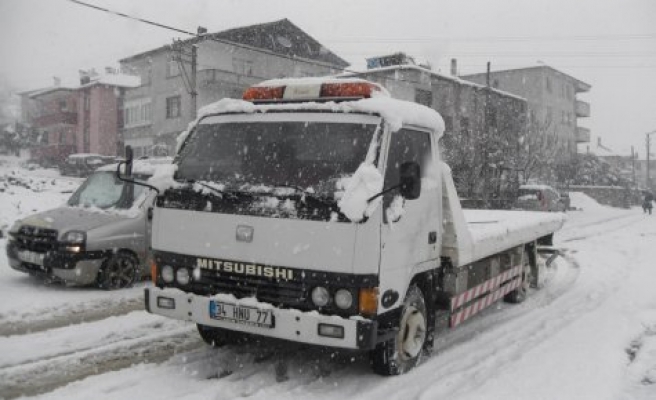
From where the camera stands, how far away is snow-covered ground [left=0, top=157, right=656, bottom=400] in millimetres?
5062

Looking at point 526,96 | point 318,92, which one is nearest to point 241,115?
point 318,92

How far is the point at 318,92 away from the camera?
18.6ft

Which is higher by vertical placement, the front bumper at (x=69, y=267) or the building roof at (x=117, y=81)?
the building roof at (x=117, y=81)

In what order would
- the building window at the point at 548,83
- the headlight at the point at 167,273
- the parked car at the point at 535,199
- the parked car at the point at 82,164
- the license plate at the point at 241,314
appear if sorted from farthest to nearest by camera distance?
the building window at the point at 548,83, the parked car at the point at 82,164, the parked car at the point at 535,199, the headlight at the point at 167,273, the license plate at the point at 241,314

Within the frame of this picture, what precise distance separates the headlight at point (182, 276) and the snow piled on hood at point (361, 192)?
1610 millimetres

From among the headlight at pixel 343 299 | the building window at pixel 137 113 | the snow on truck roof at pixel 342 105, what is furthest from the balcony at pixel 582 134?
the headlight at pixel 343 299

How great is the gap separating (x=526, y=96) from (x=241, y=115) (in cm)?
5315

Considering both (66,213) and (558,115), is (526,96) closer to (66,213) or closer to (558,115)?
(558,115)

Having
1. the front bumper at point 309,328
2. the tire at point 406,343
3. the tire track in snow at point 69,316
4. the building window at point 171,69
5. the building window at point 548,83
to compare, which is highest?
the building window at point 548,83

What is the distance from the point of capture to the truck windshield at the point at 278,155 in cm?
506

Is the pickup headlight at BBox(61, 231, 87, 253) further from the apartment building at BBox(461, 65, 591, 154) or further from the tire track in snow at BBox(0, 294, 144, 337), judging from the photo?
the apartment building at BBox(461, 65, 591, 154)

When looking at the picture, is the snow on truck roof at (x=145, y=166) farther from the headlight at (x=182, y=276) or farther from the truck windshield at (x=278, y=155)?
the headlight at (x=182, y=276)

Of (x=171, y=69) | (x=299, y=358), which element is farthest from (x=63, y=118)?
(x=299, y=358)

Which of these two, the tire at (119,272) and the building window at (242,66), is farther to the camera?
the building window at (242,66)
